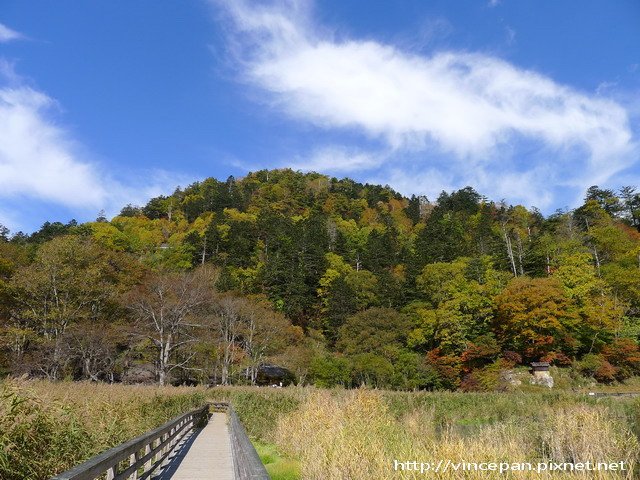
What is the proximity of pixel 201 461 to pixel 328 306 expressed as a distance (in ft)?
142

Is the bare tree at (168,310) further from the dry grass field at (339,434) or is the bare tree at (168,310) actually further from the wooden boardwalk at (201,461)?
the wooden boardwalk at (201,461)

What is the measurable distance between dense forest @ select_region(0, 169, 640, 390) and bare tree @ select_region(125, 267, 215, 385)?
0.16m

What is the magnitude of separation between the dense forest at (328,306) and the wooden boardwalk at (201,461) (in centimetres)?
1422

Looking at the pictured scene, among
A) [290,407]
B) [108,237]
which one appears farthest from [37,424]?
[108,237]

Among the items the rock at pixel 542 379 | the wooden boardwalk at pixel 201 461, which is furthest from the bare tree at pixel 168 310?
the rock at pixel 542 379

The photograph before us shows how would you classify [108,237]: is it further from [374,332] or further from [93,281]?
[374,332]

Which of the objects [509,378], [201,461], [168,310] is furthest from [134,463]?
[509,378]

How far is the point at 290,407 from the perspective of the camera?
15.6 metres

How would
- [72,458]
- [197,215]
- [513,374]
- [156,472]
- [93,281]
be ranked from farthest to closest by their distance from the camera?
[197,215] < [513,374] < [93,281] < [156,472] < [72,458]

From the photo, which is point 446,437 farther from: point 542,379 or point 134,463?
point 542,379

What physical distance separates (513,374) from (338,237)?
40548 millimetres

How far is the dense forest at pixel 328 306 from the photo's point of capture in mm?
32781

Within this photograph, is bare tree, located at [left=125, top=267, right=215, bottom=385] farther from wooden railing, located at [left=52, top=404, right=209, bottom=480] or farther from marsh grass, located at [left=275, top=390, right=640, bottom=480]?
wooden railing, located at [left=52, top=404, right=209, bottom=480]

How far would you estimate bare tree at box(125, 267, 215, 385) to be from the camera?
33.6 metres
